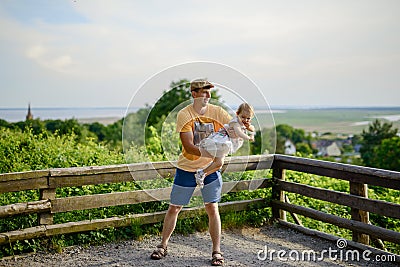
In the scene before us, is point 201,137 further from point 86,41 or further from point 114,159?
point 86,41

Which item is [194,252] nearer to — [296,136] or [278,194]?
[278,194]

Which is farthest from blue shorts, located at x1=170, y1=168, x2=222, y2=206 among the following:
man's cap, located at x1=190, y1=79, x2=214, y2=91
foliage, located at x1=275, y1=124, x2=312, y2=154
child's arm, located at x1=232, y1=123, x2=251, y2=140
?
foliage, located at x1=275, y1=124, x2=312, y2=154

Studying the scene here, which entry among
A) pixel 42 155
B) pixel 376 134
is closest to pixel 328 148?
pixel 376 134

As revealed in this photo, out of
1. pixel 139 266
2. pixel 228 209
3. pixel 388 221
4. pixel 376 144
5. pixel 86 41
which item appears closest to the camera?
pixel 139 266

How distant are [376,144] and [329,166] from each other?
17.2 meters

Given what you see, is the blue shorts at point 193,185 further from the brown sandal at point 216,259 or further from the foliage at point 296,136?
the foliage at point 296,136

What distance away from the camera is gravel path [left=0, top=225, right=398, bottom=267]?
4.75 m

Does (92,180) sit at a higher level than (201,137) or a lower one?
lower

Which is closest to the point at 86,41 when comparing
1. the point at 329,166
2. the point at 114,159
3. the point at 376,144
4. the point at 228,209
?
the point at 114,159

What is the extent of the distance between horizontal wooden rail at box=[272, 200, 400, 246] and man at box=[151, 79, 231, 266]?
165cm

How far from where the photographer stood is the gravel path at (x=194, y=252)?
4.75 metres

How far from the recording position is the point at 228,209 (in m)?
6.12

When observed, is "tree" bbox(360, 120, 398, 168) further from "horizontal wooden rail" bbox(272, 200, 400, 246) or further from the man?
the man

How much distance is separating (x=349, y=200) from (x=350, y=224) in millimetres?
267
